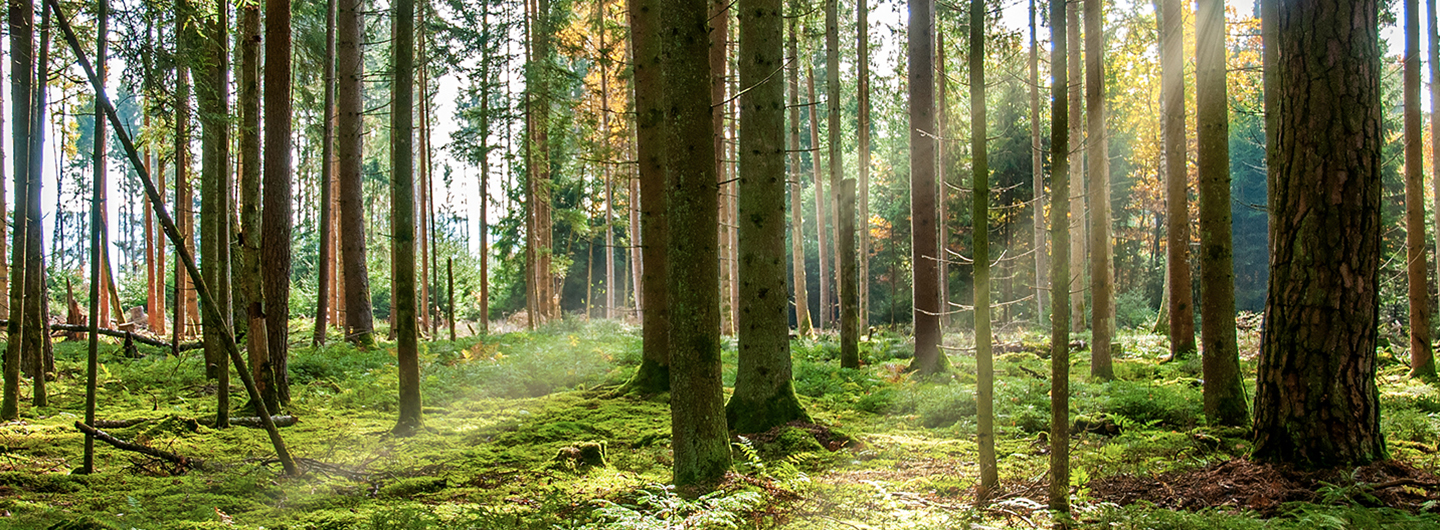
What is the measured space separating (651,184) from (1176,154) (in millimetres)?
6025

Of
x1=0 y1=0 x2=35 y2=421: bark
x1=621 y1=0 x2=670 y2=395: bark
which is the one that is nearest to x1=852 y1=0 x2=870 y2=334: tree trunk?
x1=621 y1=0 x2=670 y2=395: bark

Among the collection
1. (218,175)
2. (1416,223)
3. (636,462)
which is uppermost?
(218,175)

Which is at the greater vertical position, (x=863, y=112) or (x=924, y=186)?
(x=863, y=112)

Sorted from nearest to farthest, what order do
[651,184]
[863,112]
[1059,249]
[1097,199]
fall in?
[1059,249], [651,184], [1097,199], [863,112]

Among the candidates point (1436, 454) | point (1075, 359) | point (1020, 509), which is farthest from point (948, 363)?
point (1020, 509)

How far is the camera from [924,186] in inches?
395

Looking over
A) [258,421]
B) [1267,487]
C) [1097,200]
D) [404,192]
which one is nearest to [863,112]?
[1097,200]

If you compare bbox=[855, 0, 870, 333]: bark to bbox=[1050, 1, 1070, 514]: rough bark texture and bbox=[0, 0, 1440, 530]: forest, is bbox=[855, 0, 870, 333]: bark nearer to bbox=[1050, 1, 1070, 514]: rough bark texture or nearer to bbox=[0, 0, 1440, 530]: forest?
bbox=[0, 0, 1440, 530]: forest

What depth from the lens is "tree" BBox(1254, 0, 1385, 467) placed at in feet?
14.2

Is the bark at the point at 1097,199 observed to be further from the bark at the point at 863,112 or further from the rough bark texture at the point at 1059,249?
the rough bark texture at the point at 1059,249

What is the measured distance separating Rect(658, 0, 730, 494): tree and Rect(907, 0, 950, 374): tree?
18.6 feet

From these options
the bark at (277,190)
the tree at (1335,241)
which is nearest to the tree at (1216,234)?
the tree at (1335,241)

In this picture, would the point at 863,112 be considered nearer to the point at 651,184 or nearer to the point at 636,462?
the point at 651,184

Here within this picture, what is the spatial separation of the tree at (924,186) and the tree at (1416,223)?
5.82m
